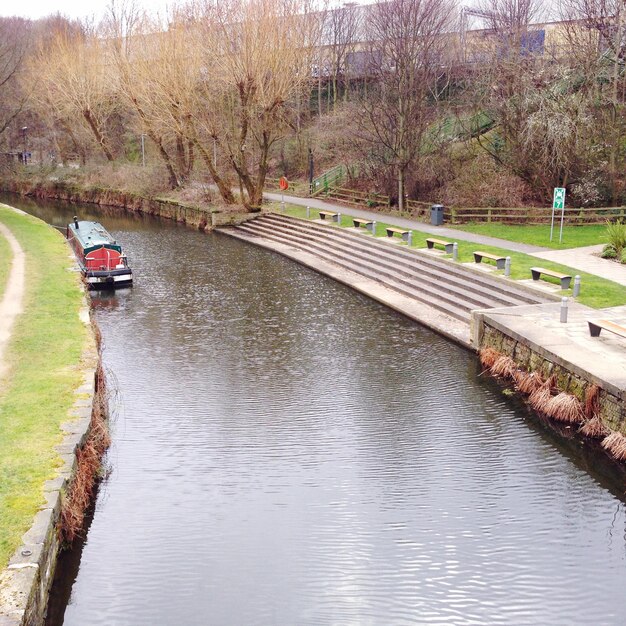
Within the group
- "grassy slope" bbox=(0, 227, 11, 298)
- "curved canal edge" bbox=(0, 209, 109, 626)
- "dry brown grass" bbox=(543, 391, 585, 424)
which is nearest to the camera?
"curved canal edge" bbox=(0, 209, 109, 626)

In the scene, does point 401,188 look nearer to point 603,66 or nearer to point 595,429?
point 603,66

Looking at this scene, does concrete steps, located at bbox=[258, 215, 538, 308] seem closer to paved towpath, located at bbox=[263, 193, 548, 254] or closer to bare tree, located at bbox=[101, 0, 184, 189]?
paved towpath, located at bbox=[263, 193, 548, 254]

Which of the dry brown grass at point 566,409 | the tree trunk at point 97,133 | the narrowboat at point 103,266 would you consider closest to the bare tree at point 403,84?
the narrowboat at point 103,266

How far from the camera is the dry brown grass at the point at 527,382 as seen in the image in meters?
14.7

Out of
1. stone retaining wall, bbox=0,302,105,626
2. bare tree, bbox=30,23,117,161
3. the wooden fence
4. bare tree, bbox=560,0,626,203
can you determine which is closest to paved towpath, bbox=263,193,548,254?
the wooden fence

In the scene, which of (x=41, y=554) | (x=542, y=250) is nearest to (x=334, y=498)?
(x=41, y=554)

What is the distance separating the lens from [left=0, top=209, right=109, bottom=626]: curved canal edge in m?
7.52

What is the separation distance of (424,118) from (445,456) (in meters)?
25.4

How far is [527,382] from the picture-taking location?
49.1 feet

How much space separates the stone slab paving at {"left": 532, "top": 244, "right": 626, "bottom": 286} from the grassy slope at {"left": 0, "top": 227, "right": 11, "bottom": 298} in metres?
17.0


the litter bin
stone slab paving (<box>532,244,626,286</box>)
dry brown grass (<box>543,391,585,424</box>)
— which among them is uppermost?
the litter bin

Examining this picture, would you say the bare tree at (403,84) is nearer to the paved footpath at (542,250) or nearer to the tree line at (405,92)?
the tree line at (405,92)

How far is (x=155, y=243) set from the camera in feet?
111

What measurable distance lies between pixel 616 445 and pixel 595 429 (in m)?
0.72
